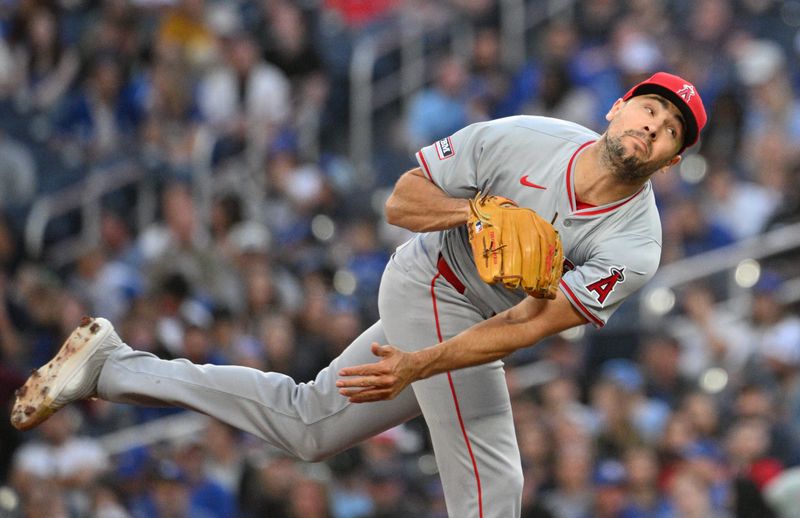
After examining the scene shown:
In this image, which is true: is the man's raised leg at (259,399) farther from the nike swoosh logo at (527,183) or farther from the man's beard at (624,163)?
the man's beard at (624,163)

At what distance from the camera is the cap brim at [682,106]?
→ 487 cm

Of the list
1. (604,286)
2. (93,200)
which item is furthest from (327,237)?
(604,286)

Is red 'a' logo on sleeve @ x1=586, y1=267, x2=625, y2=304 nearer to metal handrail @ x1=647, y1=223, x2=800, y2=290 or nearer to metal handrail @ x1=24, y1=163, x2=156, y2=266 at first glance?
metal handrail @ x1=647, y1=223, x2=800, y2=290

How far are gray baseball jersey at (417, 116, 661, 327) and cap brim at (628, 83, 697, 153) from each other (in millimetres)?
218

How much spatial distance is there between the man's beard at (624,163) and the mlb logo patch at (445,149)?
0.51 m

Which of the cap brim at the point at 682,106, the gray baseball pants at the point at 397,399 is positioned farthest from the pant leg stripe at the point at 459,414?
the cap brim at the point at 682,106

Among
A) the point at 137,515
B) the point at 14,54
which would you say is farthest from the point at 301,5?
the point at 137,515

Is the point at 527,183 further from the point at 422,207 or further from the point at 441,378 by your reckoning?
the point at 441,378

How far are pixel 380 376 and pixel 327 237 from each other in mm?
6580

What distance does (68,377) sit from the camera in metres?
5.19

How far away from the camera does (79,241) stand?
11422mm

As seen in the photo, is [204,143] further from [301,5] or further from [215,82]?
[301,5]

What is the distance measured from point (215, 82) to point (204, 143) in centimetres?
67

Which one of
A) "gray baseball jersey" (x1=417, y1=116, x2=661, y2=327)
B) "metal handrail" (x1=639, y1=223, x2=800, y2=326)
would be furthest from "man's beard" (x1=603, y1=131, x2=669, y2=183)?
"metal handrail" (x1=639, y1=223, x2=800, y2=326)
